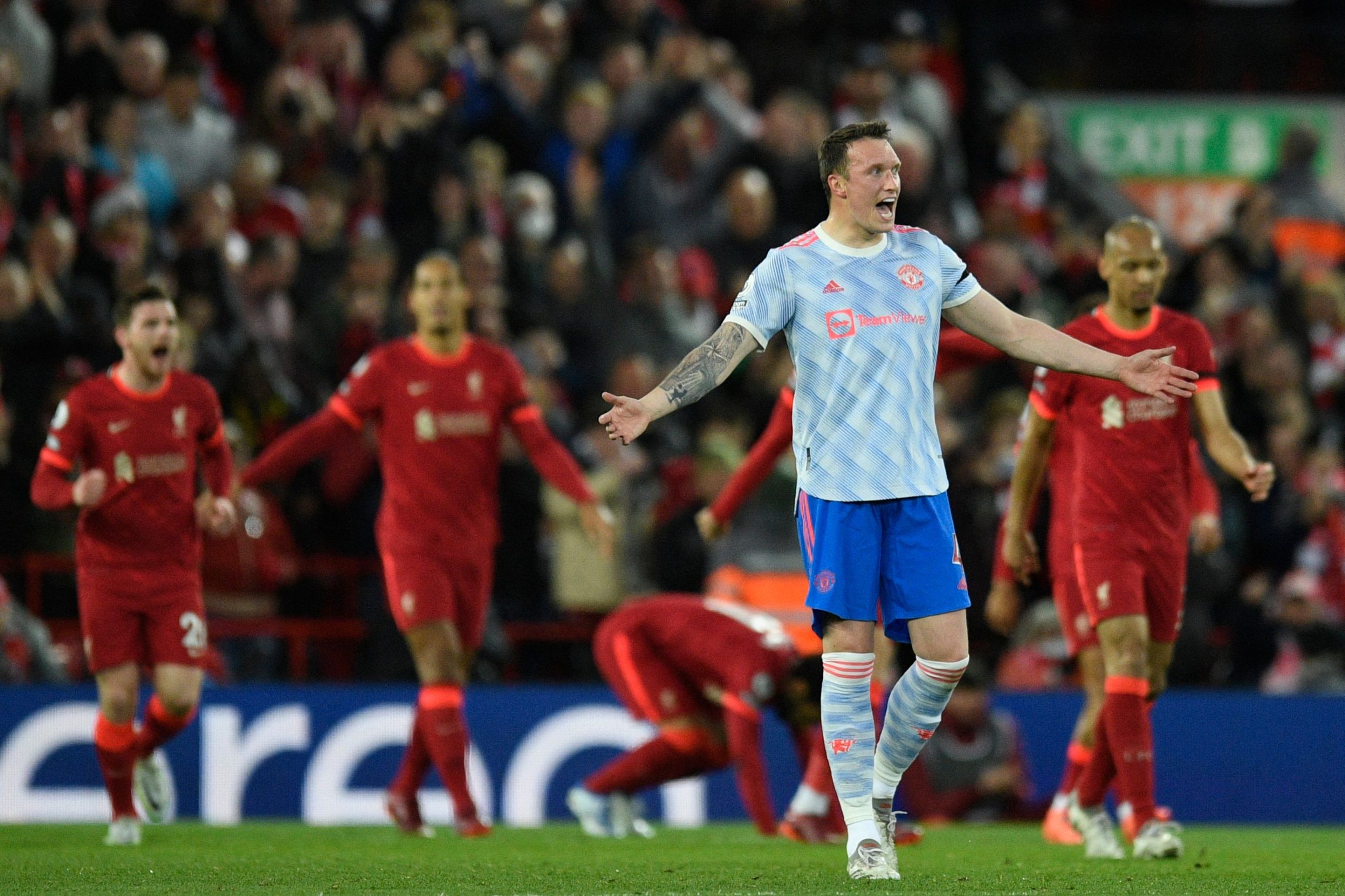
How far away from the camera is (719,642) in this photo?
33.5ft

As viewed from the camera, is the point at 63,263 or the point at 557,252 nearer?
the point at 63,263

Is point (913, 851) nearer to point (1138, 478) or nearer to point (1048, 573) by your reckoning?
point (1138, 478)

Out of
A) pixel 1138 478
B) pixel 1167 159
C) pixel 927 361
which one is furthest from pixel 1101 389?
pixel 1167 159

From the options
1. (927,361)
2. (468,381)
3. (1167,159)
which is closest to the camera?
(927,361)

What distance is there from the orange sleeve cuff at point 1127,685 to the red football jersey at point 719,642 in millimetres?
1901

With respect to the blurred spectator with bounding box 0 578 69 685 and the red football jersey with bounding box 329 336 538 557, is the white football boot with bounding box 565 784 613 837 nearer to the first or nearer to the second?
the red football jersey with bounding box 329 336 538 557

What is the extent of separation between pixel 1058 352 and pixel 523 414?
3790mm

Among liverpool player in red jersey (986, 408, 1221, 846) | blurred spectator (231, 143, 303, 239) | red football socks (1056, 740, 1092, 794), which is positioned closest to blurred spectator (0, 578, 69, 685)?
blurred spectator (231, 143, 303, 239)

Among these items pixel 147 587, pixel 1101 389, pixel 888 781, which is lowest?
pixel 888 781

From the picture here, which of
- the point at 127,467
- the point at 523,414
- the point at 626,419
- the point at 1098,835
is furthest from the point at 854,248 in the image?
the point at 127,467

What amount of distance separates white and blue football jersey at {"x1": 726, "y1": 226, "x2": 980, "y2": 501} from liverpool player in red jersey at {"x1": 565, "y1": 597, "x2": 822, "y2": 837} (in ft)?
9.35

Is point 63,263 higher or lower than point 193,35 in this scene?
lower

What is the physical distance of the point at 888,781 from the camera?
7410mm

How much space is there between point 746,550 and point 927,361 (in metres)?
5.91
